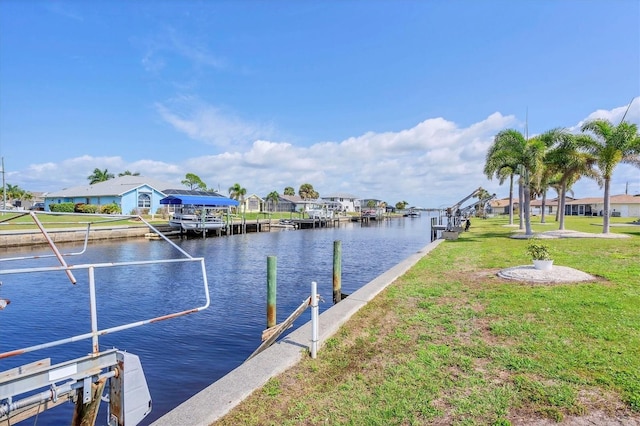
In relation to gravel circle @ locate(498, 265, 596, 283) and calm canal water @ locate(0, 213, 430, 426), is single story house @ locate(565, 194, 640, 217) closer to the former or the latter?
calm canal water @ locate(0, 213, 430, 426)

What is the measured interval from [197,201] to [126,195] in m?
16.1

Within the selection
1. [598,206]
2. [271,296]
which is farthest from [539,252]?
[598,206]

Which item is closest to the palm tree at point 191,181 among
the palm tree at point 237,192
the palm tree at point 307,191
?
the palm tree at point 237,192

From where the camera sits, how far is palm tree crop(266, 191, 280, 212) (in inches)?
3807

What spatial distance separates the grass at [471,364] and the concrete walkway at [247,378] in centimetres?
14

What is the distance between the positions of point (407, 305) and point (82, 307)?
9879 mm

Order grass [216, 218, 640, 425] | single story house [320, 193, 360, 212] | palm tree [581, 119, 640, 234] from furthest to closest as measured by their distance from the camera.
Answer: single story house [320, 193, 360, 212] → palm tree [581, 119, 640, 234] → grass [216, 218, 640, 425]

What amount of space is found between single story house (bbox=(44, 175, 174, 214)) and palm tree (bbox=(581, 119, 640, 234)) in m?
42.5

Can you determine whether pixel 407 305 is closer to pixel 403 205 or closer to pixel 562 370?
pixel 562 370

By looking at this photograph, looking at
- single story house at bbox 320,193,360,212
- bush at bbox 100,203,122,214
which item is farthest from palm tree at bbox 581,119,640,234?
single story house at bbox 320,193,360,212

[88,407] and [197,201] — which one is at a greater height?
[197,201]

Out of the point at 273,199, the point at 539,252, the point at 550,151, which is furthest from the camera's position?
the point at 273,199

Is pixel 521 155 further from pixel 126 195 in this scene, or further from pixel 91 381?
pixel 126 195

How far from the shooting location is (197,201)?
3775 cm
